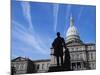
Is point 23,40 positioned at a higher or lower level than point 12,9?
lower

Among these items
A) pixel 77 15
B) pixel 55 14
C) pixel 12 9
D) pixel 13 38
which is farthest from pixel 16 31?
pixel 77 15

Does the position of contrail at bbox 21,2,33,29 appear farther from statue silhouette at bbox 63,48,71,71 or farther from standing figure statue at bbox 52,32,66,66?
statue silhouette at bbox 63,48,71,71

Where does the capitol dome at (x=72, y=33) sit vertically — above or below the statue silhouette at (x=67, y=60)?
Result: above

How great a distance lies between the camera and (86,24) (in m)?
2.33

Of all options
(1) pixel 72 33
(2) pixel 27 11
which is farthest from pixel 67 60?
(2) pixel 27 11

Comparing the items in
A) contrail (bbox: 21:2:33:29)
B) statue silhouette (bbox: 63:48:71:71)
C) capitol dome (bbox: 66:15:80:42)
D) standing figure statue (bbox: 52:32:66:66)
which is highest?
contrail (bbox: 21:2:33:29)

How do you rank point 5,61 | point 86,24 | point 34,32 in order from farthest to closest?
point 86,24 < point 34,32 < point 5,61

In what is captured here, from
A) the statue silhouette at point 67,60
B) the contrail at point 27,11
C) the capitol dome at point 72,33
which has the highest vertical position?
the contrail at point 27,11

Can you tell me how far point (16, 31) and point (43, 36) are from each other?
0.29 m

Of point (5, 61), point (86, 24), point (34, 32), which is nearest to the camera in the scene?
point (5, 61)

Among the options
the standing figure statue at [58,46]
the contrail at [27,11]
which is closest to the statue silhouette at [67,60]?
the standing figure statue at [58,46]

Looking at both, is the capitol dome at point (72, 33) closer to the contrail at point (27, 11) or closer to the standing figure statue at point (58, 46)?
the standing figure statue at point (58, 46)

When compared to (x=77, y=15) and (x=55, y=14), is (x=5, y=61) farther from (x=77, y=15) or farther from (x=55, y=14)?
(x=77, y=15)

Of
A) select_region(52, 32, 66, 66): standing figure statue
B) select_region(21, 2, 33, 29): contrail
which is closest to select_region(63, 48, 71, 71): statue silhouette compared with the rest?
select_region(52, 32, 66, 66): standing figure statue
